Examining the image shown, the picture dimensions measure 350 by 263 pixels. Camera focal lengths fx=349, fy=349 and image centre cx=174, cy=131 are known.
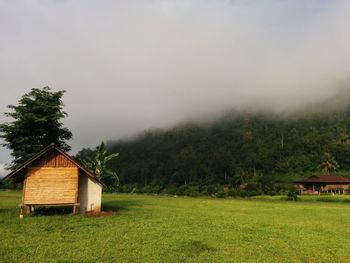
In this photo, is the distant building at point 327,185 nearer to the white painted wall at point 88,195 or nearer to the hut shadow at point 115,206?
the hut shadow at point 115,206

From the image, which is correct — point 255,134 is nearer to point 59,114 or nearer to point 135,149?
point 135,149

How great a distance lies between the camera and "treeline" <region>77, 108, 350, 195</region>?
11375 cm

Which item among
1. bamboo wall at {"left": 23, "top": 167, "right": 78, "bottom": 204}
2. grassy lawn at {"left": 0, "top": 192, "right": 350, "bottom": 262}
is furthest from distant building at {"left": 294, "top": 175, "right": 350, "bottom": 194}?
bamboo wall at {"left": 23, "top": 167, "right": 78, "bottom": 204}

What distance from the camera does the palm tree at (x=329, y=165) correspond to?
4220 inches

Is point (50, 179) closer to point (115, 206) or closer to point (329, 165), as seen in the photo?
point (115, 206)

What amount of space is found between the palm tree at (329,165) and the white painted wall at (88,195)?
91754 millimetres

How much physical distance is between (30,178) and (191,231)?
48.2 ft

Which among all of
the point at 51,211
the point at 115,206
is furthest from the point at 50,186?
the point at 115,206

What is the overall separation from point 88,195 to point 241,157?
11457 cm

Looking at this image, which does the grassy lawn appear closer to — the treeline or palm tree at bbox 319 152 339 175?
the treeline

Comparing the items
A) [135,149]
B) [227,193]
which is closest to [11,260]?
[227,193]

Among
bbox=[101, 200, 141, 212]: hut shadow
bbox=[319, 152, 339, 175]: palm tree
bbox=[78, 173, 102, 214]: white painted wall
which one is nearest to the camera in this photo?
bbox=[78, 173, 102, 214]: white painted wall

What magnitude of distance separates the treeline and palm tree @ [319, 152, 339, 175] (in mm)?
3588

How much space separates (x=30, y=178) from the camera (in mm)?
28453
